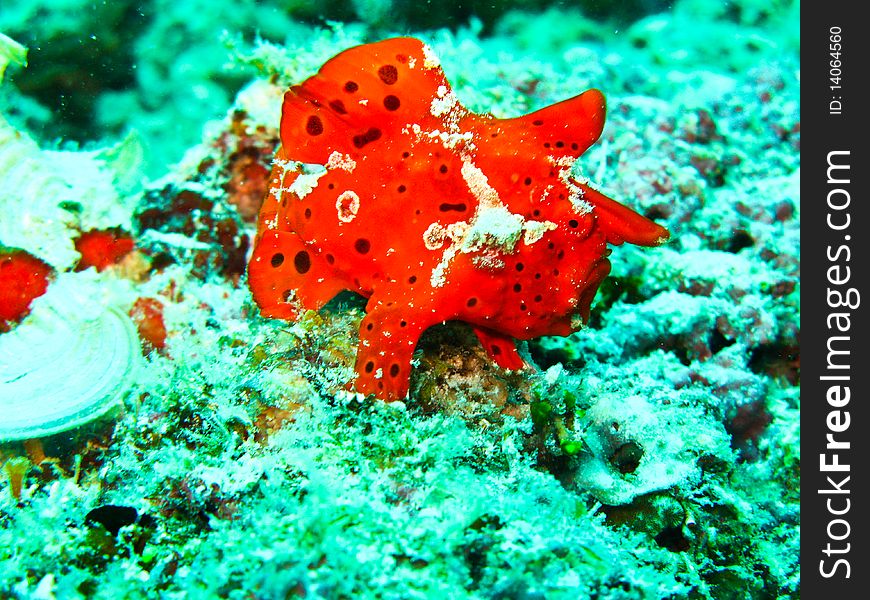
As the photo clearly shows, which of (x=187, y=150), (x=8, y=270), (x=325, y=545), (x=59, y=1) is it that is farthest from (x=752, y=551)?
(x=59, y=1)

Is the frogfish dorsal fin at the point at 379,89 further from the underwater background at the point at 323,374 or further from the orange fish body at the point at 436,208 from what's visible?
the underwater background at the point at 323,374

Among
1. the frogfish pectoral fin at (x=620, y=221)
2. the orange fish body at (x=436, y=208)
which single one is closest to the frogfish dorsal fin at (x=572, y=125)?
the orange fish body at (x=436, y=208)

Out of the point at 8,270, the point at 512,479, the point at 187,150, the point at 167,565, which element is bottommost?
the point at 167,565

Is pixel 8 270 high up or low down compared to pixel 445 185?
down

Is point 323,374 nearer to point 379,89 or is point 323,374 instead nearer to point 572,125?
point 379,89

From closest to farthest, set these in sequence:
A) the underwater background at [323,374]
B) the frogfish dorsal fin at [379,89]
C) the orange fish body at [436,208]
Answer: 1. the underwater background at [323,374]
2. the orange fish body at [436,208]
3. the frogfish dorsal fin at [379,89]

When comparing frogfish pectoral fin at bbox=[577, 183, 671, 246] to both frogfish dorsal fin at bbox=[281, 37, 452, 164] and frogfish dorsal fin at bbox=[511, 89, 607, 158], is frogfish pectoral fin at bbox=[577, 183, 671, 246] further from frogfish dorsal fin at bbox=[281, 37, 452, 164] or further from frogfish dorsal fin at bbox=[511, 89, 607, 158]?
frogfish dorsal fin at bbox=[281, 37, 452, 164]

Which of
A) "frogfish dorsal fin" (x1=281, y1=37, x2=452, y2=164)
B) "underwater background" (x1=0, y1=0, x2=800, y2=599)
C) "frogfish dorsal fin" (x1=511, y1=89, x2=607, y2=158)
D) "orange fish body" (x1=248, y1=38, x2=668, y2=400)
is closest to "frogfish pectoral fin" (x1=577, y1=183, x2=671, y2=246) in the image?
"orange fish body" (x1=248, y1=38, x2=668, y2=400)
